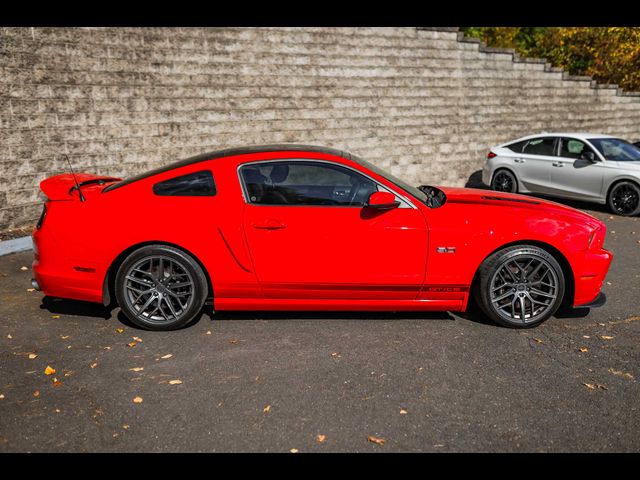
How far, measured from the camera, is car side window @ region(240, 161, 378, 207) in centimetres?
501

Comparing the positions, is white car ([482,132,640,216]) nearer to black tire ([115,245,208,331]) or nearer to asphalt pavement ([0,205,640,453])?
asphalt pavement ([0,205,640,453])

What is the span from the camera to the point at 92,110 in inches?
348

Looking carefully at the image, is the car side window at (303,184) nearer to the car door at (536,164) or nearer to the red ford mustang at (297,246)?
the red ford mustang at (297,246)

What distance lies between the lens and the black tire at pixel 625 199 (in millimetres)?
10258

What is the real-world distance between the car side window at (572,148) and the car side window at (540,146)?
19 centimetres

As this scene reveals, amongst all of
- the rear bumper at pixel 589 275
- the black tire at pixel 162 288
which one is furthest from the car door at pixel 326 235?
the rear bumper at pixel 589 275

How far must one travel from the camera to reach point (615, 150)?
10.9 meters

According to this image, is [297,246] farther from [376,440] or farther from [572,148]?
[572,148]

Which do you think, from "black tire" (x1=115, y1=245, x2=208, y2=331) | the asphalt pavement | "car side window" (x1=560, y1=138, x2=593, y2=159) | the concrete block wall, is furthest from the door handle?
"car side window" (x1=560, y1=138, x2=593, y2=159)

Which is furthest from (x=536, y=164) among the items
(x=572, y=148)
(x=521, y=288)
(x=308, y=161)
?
(x=308, y=161)
